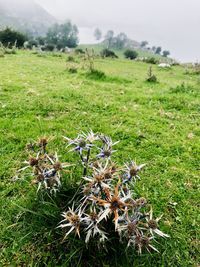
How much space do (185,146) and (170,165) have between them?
0.91 m

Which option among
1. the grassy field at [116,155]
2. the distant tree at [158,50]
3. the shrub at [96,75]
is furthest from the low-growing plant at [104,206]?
the distant tree at [158,50]

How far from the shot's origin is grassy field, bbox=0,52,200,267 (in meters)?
3.62

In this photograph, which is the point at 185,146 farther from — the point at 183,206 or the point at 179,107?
the point at 179,107

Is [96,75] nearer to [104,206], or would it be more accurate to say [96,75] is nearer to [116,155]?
[116,155]

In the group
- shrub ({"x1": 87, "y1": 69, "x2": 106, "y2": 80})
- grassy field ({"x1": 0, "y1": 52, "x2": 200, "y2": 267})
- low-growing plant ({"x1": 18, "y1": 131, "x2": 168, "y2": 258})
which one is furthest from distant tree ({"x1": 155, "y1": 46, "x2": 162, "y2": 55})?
low-growing plant ({"x1": 18, "y1": 131, "x2": 168, "y2": 258})

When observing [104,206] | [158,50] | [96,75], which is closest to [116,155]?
[104,206]

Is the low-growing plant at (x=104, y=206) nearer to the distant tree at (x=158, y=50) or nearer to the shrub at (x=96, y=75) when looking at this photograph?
the shrub at (x=96, y=75)

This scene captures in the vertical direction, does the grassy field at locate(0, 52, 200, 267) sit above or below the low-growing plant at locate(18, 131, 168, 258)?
below

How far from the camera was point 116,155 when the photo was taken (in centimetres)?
561

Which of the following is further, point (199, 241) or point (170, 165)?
point (170, 165)

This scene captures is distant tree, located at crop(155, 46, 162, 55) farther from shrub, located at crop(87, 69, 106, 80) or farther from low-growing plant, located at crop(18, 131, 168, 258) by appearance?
low-growing plant, located at crop(18, 131, 168, 258)

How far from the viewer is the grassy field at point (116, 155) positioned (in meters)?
3.62

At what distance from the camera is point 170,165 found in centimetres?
549

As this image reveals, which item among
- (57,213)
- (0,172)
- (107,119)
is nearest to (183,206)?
(57,213)
